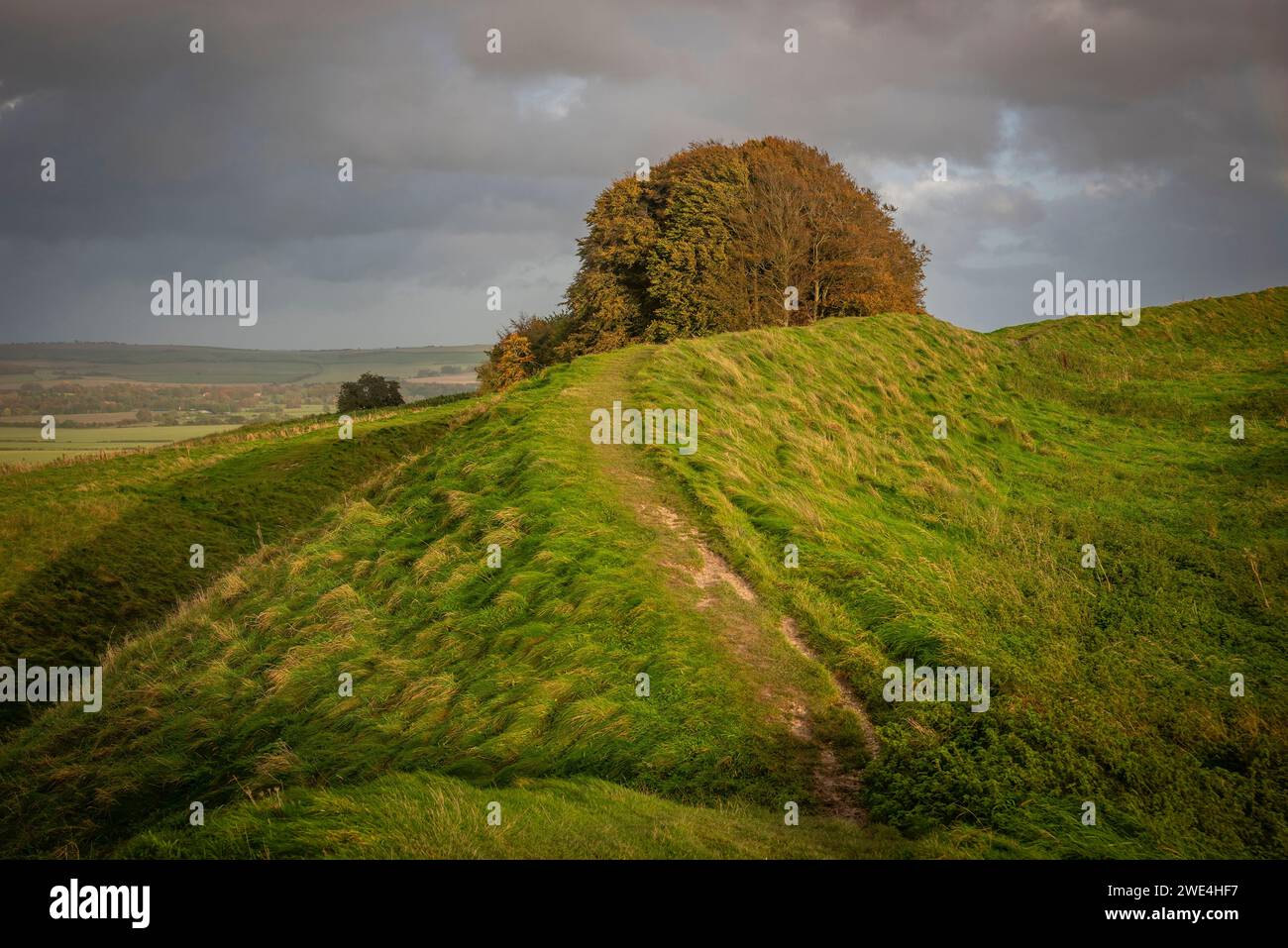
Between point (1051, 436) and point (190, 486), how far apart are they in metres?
28.8

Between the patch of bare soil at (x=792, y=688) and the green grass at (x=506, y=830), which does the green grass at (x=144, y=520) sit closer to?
the green grass at (x=506, y=830)

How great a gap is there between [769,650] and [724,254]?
29.6m

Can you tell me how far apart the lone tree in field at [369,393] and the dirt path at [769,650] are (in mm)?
47107

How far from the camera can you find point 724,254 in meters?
37.5

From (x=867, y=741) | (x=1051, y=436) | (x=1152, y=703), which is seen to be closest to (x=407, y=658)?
(x=867, y=741)

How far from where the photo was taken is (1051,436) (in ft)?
88.4

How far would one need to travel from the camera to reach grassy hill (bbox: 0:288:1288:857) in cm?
788

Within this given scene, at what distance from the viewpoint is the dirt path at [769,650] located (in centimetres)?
879

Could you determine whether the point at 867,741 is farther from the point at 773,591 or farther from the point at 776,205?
the point at 776,205

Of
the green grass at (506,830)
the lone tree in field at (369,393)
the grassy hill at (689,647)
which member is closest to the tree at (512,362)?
the lone tree in field at (369,393)

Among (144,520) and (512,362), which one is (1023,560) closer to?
(144,520)

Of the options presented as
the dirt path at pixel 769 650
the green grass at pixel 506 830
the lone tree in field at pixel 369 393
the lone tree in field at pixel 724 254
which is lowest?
the green grass at pixel 506 830

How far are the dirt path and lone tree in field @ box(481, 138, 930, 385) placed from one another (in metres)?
23.4

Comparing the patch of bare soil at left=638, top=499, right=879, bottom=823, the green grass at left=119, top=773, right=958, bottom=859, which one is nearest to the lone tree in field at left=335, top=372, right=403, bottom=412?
the patch of bare soil at left=638, top=499, right=879, bottom=823
